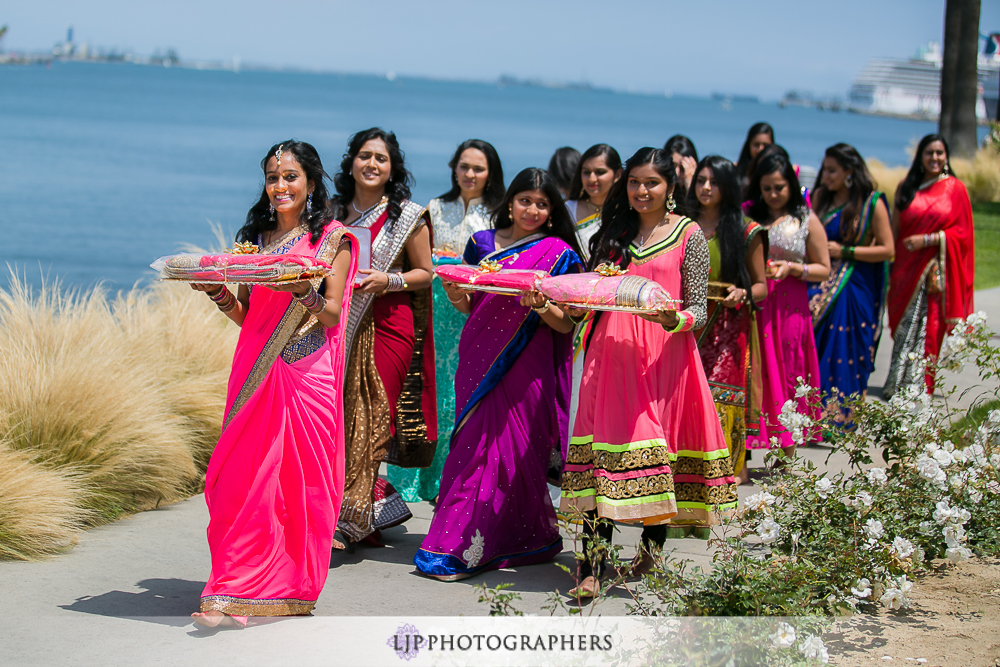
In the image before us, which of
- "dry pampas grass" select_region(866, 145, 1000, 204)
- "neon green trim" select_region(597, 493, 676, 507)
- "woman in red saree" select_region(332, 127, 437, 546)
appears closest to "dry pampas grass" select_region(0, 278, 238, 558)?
"woman in red saree" select_region(332, 127, 437, 546)

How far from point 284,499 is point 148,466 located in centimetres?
190

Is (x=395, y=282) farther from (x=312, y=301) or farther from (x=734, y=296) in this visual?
(x=734, y=296)

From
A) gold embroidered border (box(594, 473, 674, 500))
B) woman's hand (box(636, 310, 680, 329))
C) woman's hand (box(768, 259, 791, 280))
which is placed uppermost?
woman's hand (box(768, 259, 791, 280))

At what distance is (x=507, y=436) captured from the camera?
16.3 feet

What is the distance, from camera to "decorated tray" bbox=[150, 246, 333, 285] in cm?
407

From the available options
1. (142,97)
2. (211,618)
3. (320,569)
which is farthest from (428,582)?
(142,97)

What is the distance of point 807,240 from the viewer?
673 cm

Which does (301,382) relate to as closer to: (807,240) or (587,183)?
(587,183)

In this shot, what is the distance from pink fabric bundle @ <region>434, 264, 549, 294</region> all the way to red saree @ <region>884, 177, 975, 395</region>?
194 inches

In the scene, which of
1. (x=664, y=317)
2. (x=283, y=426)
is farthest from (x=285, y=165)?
(x=664, y=317)

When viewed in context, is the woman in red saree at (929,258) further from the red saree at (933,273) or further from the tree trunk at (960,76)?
the tree trunk at (960,76)

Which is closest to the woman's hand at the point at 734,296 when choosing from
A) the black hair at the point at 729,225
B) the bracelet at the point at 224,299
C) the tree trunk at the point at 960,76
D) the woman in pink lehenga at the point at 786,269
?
the black hair at the point at 729,225

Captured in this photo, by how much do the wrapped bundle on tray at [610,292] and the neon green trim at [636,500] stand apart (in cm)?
84

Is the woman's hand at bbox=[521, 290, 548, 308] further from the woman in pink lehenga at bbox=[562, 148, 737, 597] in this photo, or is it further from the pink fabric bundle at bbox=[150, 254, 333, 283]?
the pink fabric bundle at bbox=[150, 254, 333, 283]
